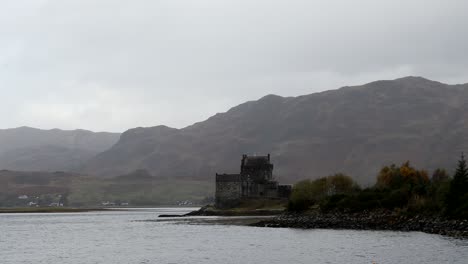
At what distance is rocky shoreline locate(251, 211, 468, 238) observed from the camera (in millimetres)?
72125

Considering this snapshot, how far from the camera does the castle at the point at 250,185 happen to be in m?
144

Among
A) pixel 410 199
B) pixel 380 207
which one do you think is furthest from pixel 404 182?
pixel 410 199

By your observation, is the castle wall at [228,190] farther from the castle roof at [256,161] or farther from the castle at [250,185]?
the castle roof at [256,161]

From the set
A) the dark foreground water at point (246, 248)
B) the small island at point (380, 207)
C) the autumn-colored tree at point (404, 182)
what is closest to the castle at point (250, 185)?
the small island at point (380, 207)

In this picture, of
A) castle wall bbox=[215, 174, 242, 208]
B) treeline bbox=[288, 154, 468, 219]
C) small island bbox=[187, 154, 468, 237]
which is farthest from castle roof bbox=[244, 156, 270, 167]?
treeline bbox=[288, 154, 468, 219]

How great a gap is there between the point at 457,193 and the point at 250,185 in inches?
2802

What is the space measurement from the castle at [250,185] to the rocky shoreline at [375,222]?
3892cm

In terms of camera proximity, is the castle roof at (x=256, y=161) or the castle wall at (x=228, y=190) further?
the castle roof at (x=256, y=161)

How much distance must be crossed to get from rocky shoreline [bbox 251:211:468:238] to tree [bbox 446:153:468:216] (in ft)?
4.97

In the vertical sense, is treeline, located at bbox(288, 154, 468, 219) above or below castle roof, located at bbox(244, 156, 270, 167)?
below

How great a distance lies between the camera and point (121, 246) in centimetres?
7425

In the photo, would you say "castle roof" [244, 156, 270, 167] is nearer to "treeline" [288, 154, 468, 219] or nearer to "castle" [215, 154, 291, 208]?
"castle" [215, 154, 291, 208]

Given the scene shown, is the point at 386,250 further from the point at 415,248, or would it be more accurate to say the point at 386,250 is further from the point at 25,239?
the point at 25,239

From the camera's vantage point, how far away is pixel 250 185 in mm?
145125
